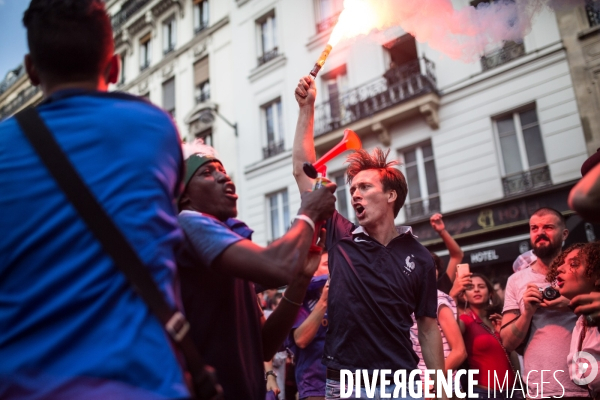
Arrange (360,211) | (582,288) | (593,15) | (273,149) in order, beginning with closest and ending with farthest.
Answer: (582,288)
(360,211)
(593,15)
(273,149)

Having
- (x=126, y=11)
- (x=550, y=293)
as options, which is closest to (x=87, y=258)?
(x=550, y=293)

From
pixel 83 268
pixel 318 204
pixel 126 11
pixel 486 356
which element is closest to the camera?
pixel 83 268

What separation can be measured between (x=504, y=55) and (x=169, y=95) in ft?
49.6

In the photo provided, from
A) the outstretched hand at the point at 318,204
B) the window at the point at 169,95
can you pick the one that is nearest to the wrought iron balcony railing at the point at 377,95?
the window at the point at 169,95

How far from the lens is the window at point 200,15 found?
2186 centimetres

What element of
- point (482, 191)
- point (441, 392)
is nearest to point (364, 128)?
point (482, 191)

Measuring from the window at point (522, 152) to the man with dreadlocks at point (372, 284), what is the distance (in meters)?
9.17

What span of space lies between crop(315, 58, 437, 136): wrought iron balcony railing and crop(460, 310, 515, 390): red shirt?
380 inches

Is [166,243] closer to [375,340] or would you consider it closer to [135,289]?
[135,289]

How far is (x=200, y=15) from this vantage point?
22219 millimetres

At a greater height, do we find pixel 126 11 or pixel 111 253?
pixel 126 11

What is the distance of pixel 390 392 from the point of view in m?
3.12

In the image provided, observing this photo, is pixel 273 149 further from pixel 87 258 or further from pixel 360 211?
pixel 87 258

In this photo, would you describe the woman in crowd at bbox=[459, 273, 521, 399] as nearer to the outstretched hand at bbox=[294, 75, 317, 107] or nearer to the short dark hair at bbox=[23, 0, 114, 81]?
the outstretched hand at bbox=[294, 75, 317, 107]
